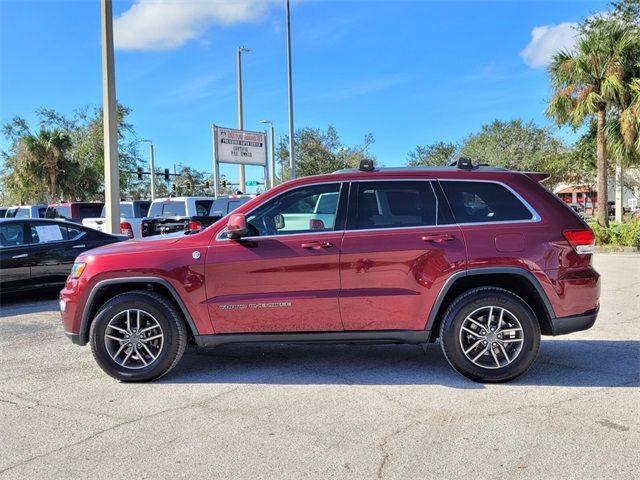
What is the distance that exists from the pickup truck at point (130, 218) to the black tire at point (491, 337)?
11.2 m

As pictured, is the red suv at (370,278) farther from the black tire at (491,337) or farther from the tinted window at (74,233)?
the tinted window at (74,233)

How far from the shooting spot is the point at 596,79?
1750 centimetres

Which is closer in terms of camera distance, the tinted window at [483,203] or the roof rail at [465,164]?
the tinted window at [483,203]

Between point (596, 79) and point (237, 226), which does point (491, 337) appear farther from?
point (596, 79)

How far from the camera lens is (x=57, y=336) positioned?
22.9ft

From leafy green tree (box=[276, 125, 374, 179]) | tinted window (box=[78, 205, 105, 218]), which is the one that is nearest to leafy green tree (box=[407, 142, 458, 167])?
leafy green tree (box=[276, 125, 374, 179])

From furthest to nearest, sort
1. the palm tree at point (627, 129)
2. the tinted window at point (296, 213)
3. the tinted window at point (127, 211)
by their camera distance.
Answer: the tinted window at point (127, 211) → the palm tree at point (627, 129) → the tinted window at point (296, 213)

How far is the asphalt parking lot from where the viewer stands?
3.43 m

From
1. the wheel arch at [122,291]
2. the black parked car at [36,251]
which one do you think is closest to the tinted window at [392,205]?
the wheel arch at [122,291]

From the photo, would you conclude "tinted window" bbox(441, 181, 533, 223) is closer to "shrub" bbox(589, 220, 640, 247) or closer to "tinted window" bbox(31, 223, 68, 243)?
"tinted window" bbox(31, 223, 68, 243)

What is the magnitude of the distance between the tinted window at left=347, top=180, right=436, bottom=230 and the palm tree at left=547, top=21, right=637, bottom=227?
574 inches

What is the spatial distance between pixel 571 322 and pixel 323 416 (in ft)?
7.52

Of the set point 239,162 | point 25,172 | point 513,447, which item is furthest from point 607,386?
point 25,172

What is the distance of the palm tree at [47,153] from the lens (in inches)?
1252
